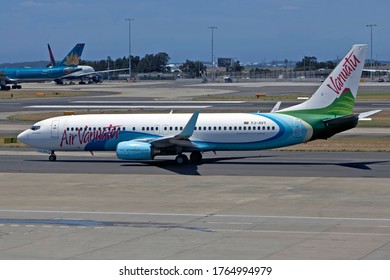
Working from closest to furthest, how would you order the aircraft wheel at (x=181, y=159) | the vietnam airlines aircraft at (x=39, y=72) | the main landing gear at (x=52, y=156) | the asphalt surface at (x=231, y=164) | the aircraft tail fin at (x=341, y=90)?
the asphalt surface at (x=231, y=164), the aircraft tail fin at (x=341, y=90), the aircraft wheel at (x=181, y=159), the main landing gear at (x=52, y=156), the vietnam airlines aircraft at (x=39, y=72)

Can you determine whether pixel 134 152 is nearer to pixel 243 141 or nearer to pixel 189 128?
pixel 189 128

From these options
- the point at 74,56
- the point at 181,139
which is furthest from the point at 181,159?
the point at 74,56

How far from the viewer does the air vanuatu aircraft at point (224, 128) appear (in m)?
51.7

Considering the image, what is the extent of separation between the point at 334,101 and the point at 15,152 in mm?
23836

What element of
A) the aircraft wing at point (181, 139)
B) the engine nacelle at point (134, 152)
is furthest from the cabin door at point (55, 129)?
the aircraft wing at point (181, 139)

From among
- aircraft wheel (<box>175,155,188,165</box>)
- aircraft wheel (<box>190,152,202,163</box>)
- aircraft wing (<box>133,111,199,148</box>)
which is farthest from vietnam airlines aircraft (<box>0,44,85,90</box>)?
aircraft wing (<box>133,111,199,148</box>)

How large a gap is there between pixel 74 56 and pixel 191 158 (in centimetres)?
14172

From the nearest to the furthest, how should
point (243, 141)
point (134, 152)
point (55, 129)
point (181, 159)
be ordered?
point (134, 152)
point (243, 141)
point (181, 159)
point (55, 129)

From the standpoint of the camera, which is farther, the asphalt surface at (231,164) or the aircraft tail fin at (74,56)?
the aircraft tail fin at (74,56)

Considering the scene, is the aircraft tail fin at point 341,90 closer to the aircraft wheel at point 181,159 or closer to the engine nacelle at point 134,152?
the aircraft wheel at point 181,159

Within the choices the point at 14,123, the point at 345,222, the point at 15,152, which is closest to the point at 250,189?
the point at 345,222

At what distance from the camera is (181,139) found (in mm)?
51875

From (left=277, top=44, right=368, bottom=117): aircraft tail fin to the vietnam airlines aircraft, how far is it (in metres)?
128

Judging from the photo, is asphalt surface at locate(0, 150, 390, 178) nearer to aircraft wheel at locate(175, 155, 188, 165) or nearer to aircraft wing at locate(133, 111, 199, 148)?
aircraft wheel at locate(175, 155, 188, 165)
